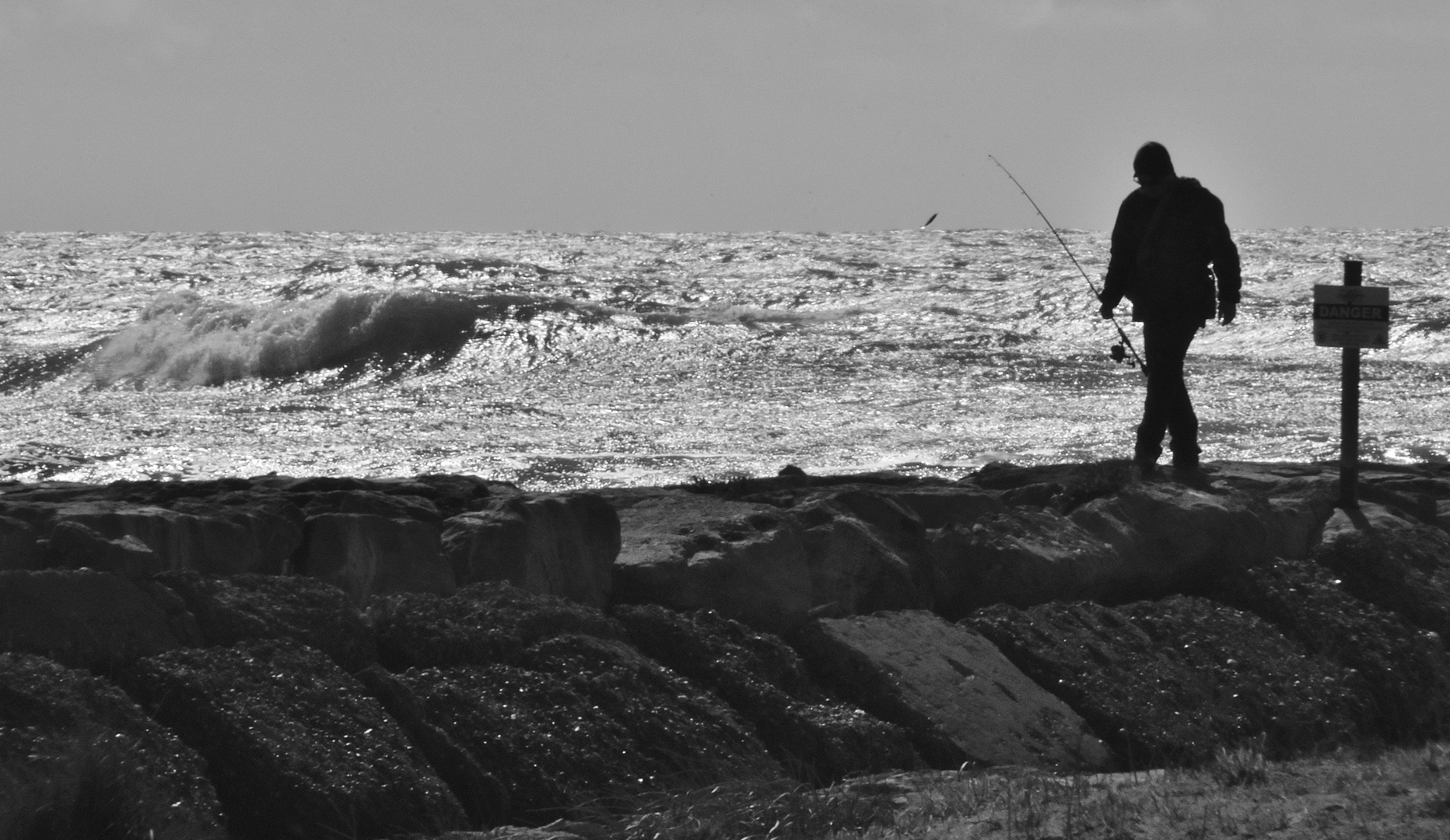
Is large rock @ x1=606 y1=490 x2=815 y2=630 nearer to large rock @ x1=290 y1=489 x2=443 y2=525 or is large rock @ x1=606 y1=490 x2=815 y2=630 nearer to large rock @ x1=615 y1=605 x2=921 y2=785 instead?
large rock @ x1=615 y1=605 x2=921 y2=785

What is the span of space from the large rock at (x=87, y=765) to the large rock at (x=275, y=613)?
337 millimetres

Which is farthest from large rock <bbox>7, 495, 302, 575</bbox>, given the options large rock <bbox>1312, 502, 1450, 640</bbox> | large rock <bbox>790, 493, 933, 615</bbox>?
large rock <bbox>1312, 502, 1450, 640</bbox>

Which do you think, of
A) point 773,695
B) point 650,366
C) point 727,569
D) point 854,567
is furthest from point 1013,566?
point 650,366

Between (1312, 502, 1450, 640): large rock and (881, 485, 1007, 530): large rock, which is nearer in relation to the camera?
(1312, 502, 1450, 640): large rock

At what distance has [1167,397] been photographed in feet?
18.5

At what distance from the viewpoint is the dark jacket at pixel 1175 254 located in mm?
5418

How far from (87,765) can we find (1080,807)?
5.60 feet

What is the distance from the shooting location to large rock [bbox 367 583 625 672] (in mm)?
3363

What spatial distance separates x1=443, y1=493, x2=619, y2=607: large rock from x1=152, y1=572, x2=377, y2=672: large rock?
438 millimetres

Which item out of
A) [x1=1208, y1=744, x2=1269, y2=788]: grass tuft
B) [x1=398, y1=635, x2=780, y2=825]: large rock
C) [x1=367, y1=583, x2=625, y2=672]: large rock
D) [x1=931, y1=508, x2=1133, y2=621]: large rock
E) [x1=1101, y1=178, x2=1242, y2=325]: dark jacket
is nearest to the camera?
[x1=398, y1=635, x2=780, y2=825]: large rock

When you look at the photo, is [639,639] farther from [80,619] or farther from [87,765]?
[87,765]

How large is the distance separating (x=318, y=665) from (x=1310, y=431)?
28.5 feet

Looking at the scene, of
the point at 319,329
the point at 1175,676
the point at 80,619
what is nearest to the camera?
the point at 80,619

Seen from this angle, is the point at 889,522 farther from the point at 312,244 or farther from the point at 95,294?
the point at 312,244
